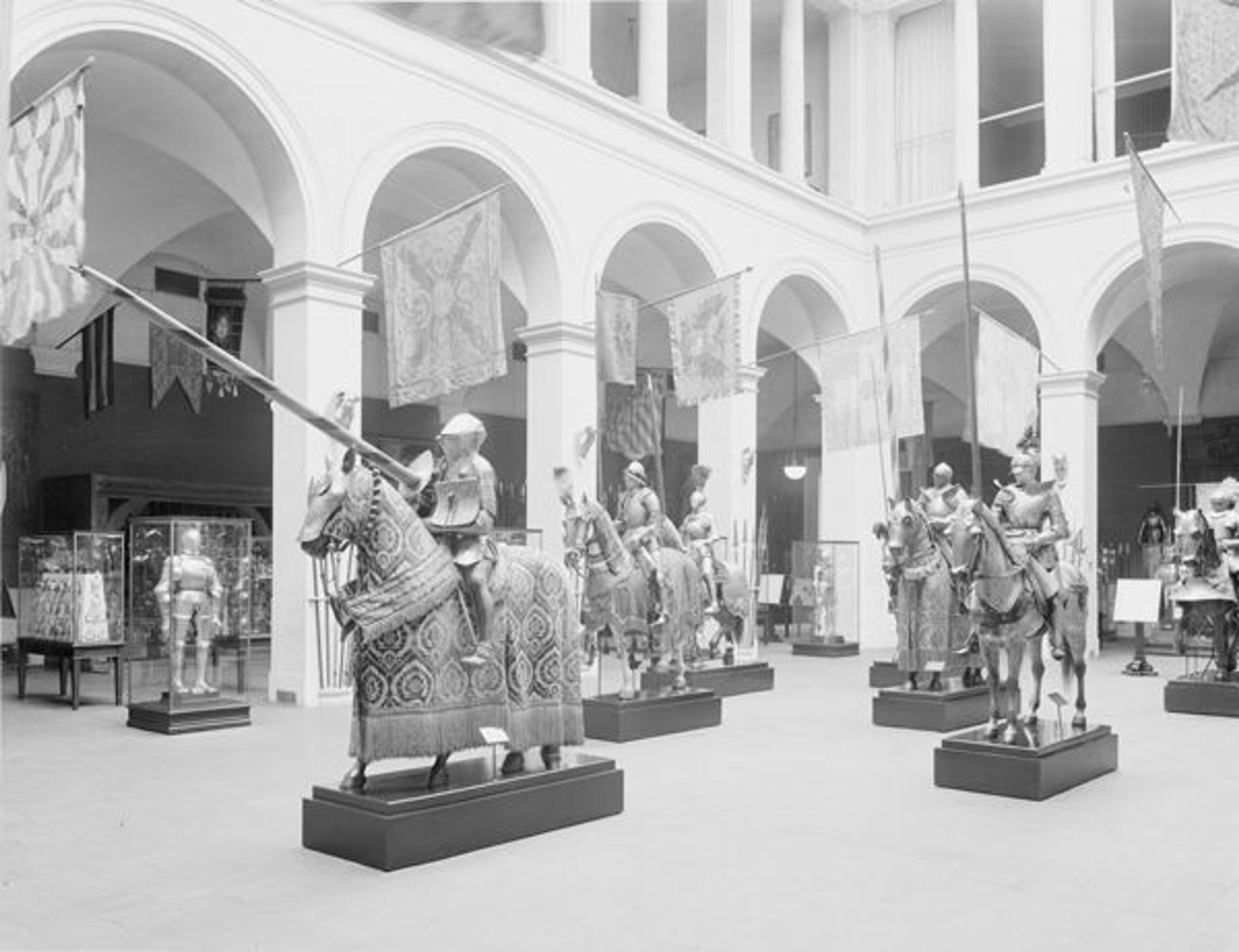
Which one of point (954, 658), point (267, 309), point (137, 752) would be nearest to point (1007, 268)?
point (954, 658)

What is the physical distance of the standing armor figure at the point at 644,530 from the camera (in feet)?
33.0

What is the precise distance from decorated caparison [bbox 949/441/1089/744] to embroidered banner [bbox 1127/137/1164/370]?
2.59 meters

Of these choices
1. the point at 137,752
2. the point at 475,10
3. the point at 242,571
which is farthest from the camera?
the point at 242,571

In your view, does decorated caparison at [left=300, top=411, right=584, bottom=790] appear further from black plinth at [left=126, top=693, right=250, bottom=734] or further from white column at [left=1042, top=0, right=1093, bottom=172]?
white column at [left=1042, top=0, right=1093, bottom=172]

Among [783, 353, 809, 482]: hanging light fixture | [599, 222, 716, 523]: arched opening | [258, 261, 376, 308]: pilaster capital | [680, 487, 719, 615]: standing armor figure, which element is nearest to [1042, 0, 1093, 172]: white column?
[783, 353, 809, 482]: hanging light fixture

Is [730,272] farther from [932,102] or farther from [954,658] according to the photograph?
[954,658]

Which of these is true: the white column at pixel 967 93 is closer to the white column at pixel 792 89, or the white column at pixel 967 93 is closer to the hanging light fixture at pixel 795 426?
the white column at pixel 792 89

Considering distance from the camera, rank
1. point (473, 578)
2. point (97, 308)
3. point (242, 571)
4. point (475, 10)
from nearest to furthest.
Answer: point (475, 10), point (473, 578), point (242, 571), point (97, 308)

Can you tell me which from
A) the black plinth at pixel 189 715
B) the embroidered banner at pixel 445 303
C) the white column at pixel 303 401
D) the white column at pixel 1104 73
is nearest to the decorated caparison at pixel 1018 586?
the embroidered banner at pixel 445 303

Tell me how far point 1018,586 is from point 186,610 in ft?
21.3

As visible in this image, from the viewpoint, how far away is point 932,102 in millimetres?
20016

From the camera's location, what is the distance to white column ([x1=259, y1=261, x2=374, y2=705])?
1109 cm

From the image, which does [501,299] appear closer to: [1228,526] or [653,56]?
[653,56]

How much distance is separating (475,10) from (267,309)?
16.7m
